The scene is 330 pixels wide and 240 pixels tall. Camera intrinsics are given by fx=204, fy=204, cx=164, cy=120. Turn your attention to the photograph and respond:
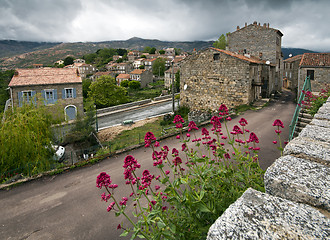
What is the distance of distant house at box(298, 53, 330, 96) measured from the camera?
20.3 meters

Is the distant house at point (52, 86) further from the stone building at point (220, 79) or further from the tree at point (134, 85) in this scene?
the tree at point (134, 85)

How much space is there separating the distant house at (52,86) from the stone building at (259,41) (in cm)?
2290

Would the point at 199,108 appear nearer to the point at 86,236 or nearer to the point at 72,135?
the point at 72,135

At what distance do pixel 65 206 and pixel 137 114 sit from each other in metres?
32.0

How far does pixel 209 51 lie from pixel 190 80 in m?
3.59

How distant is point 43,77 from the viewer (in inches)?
1099

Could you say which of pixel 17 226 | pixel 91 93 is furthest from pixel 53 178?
pixel 91 93

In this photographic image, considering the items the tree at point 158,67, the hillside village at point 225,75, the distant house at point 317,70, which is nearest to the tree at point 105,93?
the hillside village at point 225,75

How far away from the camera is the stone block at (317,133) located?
2.17 m

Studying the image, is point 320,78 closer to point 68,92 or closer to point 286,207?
point 286,207

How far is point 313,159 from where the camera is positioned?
1.71 m

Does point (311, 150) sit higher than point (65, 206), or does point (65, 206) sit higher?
point (311, 150)

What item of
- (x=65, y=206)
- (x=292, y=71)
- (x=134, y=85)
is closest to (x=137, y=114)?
(x=292, y=71)

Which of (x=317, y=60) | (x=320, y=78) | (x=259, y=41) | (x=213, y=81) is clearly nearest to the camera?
(x=213, y=81)
